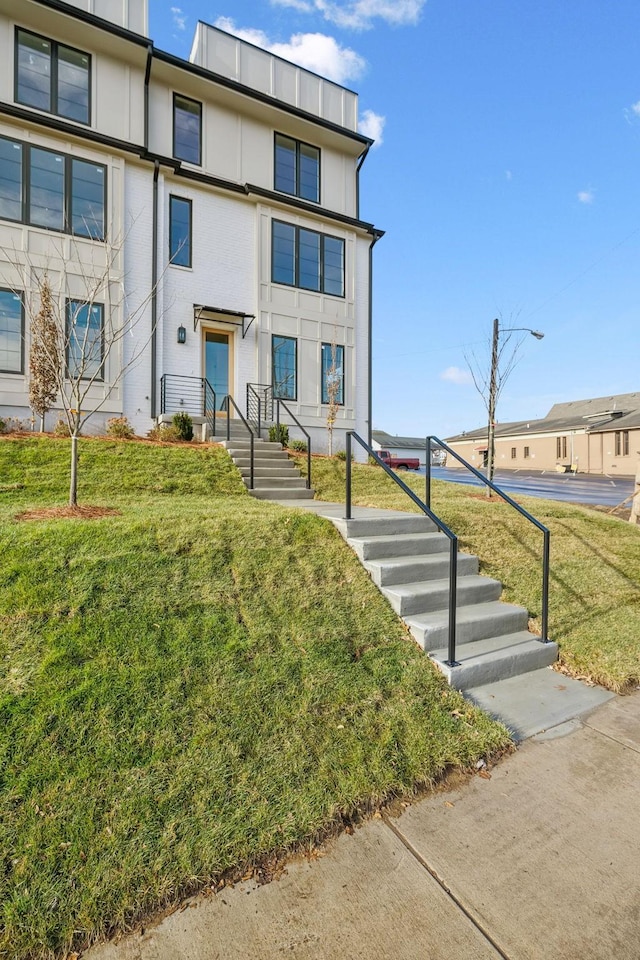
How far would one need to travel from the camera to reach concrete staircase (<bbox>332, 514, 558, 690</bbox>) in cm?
376

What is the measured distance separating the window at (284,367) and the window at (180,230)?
3099 millimetres

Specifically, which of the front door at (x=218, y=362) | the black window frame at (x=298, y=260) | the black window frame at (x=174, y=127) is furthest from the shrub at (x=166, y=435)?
the black window frame at (x=174, y=127)

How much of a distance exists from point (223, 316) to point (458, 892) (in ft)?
42.3

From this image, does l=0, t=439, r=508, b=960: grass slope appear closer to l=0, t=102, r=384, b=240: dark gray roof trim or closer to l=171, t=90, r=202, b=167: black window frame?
l=0, t=102, r=384, b=240: dark gray roof trim

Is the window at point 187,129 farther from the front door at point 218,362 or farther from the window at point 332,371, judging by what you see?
the window at point 332,371

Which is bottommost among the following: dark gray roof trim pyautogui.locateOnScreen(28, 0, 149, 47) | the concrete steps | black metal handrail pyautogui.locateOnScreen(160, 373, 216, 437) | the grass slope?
the grass slope

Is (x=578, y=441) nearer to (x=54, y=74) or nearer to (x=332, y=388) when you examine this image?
(x=332, y=388)

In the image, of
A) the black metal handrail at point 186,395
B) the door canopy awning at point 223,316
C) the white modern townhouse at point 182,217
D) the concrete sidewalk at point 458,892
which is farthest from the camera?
the door canopy awning at point 223,316

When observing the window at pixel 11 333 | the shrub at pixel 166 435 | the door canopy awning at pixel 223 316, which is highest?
the door canopy awning at pixel 223 316

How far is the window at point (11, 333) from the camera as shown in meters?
10.5

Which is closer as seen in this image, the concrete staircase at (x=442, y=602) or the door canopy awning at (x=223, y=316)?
the concrete staircase at (x=442, y=602)

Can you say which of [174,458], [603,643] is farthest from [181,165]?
[603,643]

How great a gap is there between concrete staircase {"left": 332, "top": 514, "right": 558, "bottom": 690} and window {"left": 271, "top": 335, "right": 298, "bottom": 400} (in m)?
9.35

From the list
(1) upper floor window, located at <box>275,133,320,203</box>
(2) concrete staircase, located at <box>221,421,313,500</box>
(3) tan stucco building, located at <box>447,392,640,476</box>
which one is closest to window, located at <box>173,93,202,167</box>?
(1) upper floor window, located at <box>275,133,320,203</box>
